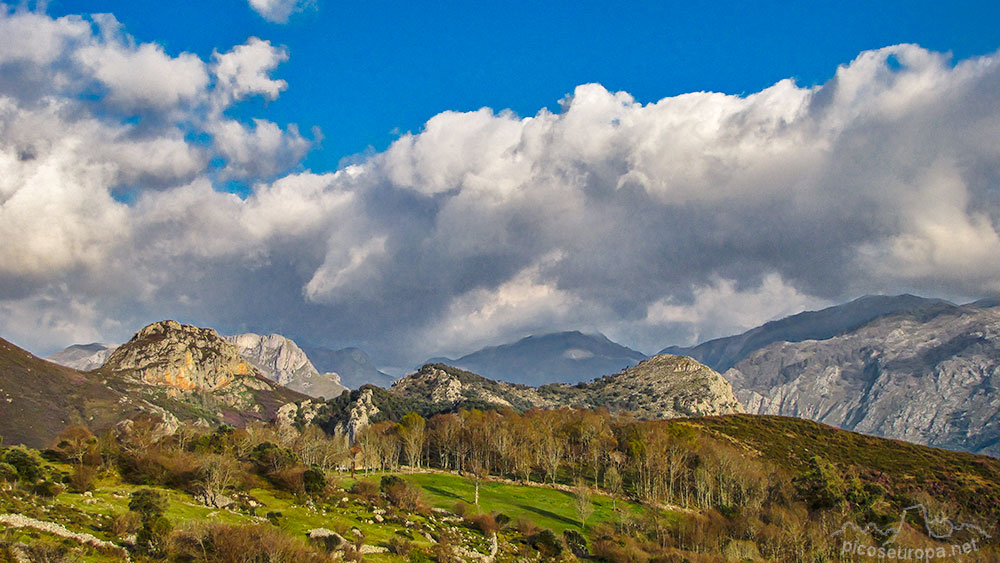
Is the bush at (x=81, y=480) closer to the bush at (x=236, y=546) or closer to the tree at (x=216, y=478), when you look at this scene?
the tree at (x=216, y=478)

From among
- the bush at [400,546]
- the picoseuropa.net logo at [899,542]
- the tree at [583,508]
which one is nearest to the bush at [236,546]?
the bush at [400,546]

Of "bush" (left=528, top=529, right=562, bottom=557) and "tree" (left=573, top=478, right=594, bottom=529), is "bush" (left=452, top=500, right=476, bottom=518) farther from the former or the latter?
"tree" (left=573, top=478, right=594, bottom=529)

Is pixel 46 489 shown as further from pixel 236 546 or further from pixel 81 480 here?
pixel 236 546

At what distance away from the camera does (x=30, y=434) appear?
189 m

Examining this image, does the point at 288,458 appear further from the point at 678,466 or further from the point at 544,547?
the point at 678,466

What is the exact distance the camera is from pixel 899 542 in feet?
244

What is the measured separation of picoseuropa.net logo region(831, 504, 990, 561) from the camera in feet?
231

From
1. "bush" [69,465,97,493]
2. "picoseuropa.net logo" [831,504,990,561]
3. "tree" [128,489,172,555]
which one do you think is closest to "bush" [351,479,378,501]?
"bush" [69,465,97,493]

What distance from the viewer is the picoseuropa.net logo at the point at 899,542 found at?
70.5 meters

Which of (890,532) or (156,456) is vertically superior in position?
(156,456)

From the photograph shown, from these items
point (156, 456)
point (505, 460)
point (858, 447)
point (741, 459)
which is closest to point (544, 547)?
point (156, 456)

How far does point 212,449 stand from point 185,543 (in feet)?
161

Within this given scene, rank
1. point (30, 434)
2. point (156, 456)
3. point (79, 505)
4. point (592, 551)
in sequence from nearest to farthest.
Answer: point (79, 505), point (156, 456), point (592, 551), point (30, 434)

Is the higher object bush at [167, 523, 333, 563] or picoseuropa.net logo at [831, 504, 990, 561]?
bush at [167, 523, 333, 563]
